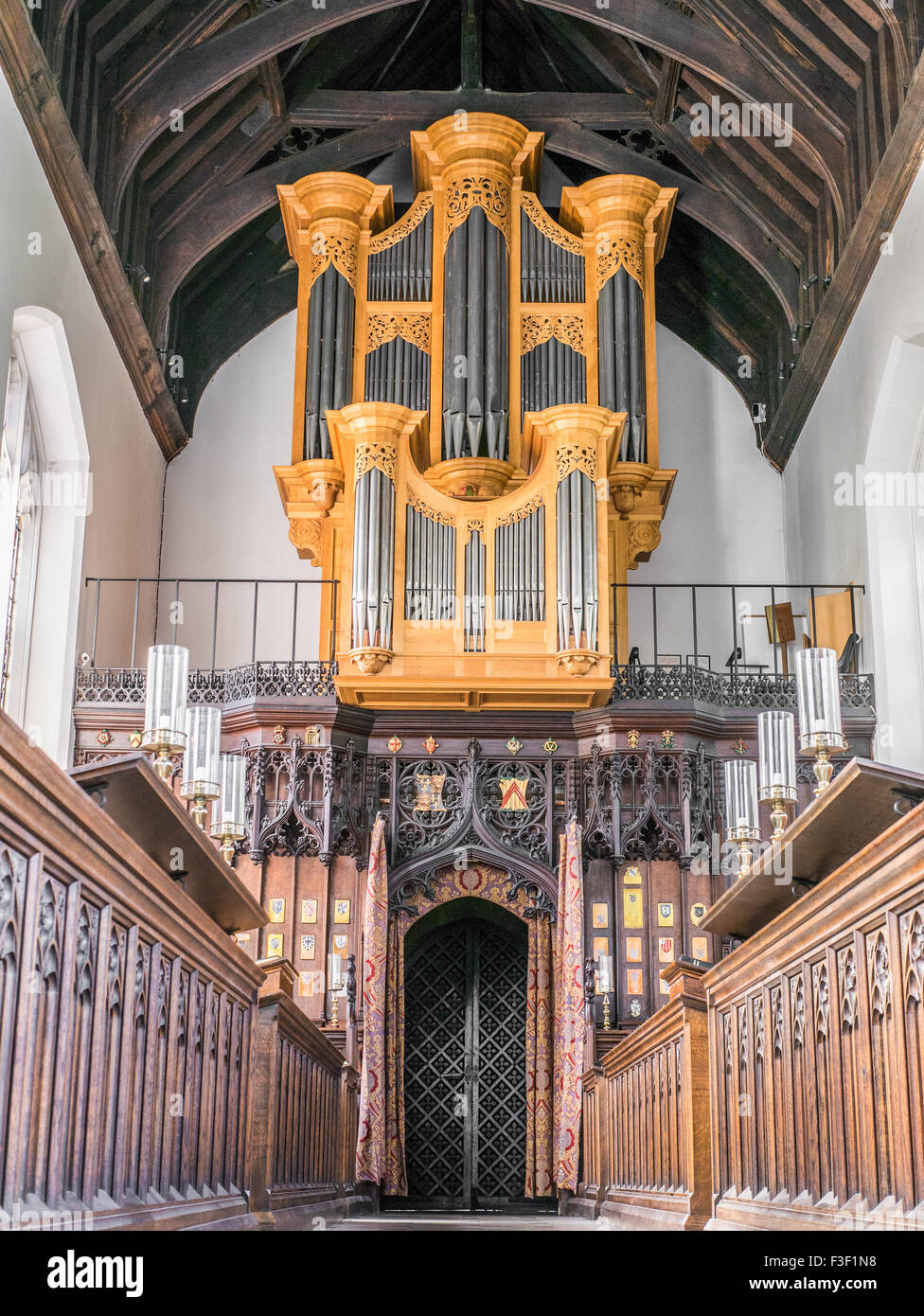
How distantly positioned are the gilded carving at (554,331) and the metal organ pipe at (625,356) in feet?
0.61

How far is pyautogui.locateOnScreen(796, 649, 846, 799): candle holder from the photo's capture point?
706 centimetres

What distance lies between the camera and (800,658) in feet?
23.9

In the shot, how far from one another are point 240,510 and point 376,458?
3.28 m

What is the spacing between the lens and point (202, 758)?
775 centimetres

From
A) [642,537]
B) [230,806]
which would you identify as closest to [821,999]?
[230,806]

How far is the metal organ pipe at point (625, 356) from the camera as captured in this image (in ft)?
43.2

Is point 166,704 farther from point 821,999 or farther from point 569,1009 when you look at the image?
point 569,1009

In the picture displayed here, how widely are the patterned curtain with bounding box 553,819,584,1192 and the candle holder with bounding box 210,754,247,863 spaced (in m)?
3.27

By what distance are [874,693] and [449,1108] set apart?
4802 millimetres

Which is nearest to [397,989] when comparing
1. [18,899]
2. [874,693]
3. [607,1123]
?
[607,1123]

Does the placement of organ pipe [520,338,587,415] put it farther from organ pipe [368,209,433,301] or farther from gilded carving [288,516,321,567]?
gilded carving [288,516,321,567]

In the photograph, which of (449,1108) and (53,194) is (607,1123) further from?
(53,194)

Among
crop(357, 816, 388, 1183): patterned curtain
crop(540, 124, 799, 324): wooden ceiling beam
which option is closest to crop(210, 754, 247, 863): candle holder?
crop(357, 816, 388, 1183): patterned curtain

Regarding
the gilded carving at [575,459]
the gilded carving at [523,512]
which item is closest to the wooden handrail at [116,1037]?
the gilded carving at [523,512]
